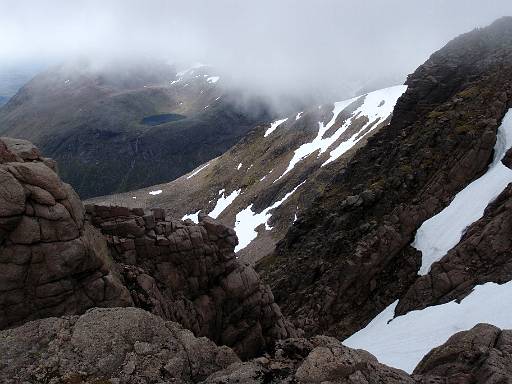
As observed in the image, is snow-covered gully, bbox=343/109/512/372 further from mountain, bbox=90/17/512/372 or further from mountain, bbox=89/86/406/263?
mountain, bbox=89/86/406/263

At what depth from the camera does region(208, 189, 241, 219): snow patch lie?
152 metres

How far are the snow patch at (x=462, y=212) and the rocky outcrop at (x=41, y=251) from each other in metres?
27.0


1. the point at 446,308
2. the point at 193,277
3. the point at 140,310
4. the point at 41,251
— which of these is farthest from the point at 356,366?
the point at 193,277

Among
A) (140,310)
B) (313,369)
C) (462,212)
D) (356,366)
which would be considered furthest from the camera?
(462,212)

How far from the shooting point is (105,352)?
602 inches

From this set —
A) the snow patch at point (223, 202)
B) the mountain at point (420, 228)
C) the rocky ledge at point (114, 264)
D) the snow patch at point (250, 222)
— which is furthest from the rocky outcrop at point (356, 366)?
the snow patch at point (223, 202)

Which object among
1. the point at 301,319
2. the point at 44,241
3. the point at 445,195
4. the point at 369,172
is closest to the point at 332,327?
the point at 301,319

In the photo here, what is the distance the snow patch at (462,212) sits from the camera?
37594mm

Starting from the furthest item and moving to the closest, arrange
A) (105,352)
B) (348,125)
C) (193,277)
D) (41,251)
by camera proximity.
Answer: (348,125) < (193,277) < (41,251) < (105,352)

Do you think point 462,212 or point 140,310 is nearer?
point 140,310

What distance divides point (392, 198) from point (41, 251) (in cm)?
3716

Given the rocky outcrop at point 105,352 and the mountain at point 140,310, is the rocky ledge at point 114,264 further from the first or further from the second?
the rocky outcrop at point 105,352

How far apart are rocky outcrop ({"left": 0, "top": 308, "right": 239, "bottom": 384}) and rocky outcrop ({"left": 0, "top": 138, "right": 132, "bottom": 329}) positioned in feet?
14.5

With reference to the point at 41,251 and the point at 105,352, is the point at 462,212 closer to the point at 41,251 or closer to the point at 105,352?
the point at 41,251
